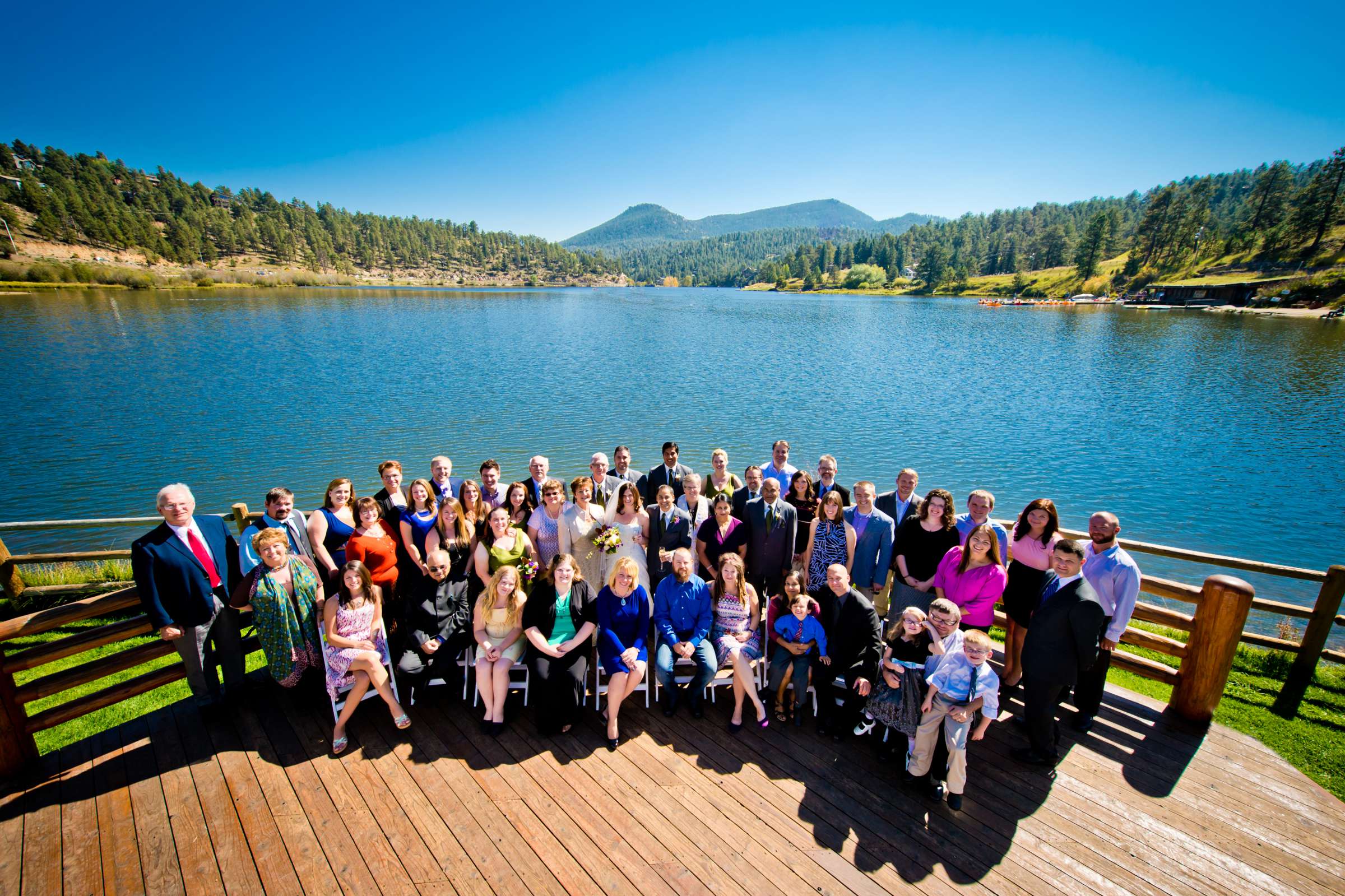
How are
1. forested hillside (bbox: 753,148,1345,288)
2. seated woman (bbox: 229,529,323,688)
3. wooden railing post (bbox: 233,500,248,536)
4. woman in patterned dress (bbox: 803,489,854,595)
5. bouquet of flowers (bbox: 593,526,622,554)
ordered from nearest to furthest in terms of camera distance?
seated woman (bbox: 229,529,323,688)
bouquet of flowers (bbox: 593,526,622,554)
woman in patterned dress (bbox: 803,489,854,595)
wooden railing post (bbox: 233,500,248,536)
forested hillside (bbox: 753,148,1345,288)

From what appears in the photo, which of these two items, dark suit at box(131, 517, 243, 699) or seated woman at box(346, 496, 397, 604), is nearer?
dark suit at box(131, 517, 243, 699)

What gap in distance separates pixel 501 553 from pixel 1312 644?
25.4 ft

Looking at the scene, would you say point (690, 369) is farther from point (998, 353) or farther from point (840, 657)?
point (840, 657)

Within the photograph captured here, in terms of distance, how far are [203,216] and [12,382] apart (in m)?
118

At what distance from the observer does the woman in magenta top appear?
5.02 meters

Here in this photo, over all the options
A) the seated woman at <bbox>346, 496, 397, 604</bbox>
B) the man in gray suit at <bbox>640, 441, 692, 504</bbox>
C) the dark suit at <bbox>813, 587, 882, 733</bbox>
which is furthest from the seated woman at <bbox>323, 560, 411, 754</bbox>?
the dark suit at <bbox>813, 587, 882, 733</bbox>

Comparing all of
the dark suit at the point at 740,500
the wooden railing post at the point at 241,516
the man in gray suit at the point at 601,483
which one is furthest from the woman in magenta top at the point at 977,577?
the wooden railing post at the point at 241,516

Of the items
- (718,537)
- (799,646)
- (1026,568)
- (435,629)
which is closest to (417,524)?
(435,629)

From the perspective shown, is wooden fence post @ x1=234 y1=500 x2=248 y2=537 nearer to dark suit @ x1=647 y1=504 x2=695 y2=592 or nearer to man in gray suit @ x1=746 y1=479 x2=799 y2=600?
dark suit @ x1=647 y1=504 x2=695 y2=592

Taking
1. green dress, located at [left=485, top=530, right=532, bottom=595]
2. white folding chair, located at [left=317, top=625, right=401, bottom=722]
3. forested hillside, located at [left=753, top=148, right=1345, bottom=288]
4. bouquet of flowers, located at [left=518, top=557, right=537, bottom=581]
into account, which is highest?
forested hillside, located at [left=753, top=148, right=1345, bottom=288]

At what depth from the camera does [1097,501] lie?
597 inches

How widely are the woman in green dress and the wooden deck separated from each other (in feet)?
4.42

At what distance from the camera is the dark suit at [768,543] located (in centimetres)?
621

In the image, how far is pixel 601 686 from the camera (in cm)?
523
